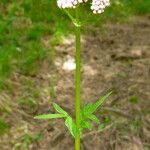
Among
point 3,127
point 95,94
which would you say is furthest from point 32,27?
point 3,127

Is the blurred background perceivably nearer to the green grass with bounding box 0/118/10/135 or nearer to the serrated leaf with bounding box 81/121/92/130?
the green grass with bounding box 0/118/10/135

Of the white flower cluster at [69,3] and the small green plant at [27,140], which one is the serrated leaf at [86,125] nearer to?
the white flower cluster at [69,3]

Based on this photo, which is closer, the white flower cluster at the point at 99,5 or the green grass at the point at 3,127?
the white flower cluster at the point at 99,5

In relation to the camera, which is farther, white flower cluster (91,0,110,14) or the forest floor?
the forest floor

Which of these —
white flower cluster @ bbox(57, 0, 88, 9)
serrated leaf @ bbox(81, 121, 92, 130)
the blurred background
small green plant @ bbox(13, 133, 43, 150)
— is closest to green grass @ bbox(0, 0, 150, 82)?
the blurred background

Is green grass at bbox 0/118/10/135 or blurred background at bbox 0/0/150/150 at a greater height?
blurred background at bbox 0/0/150/150

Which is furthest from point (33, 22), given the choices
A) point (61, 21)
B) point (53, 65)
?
point (53, 65)

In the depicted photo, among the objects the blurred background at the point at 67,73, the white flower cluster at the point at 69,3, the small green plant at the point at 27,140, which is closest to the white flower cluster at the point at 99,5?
the white flower cluster at the point at 69,3

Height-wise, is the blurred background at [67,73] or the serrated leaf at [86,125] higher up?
the blurred background at [67,73]
